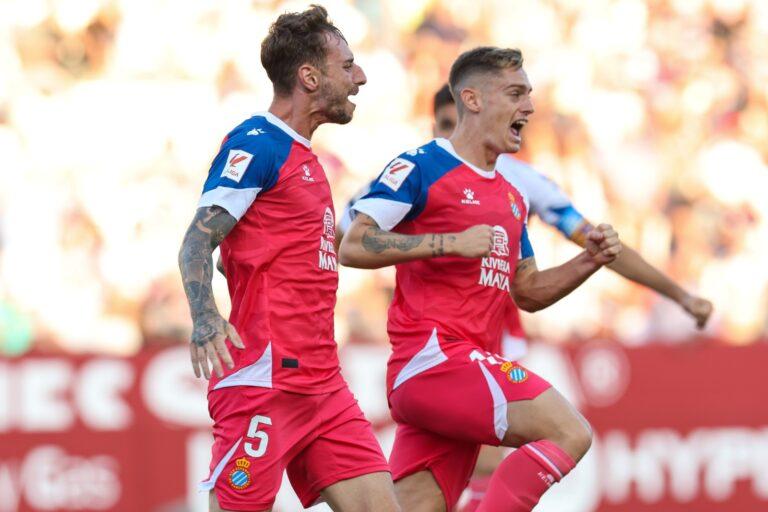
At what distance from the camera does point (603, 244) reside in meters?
5.73

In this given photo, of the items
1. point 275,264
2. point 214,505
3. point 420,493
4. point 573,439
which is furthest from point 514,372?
point 214,505

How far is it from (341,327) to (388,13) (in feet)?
9.51

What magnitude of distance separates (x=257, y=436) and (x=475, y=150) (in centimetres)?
163

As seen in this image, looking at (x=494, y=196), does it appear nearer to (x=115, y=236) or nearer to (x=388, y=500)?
(x=388, y=500)

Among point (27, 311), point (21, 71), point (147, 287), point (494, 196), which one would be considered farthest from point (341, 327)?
point (494, 196)

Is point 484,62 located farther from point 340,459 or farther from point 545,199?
point 340,459

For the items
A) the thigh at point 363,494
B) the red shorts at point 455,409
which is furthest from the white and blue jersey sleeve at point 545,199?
the thigh at point 363,494

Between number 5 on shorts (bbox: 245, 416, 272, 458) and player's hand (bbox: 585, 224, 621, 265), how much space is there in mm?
1575

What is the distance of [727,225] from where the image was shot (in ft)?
39.3

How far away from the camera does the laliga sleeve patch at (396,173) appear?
570 cm

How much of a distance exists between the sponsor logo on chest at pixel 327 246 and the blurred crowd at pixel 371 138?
5.05 metres

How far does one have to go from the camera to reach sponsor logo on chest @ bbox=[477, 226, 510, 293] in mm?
5828

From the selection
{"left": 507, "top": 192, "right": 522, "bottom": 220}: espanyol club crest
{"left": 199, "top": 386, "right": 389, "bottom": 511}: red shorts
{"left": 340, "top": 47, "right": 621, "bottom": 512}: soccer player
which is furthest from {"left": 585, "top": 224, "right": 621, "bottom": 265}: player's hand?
{"left": 199, "top": 386, "right": 389, "bottom": 511}: red shorts

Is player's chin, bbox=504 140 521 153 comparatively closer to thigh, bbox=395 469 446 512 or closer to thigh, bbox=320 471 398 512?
thigh, bbox=395 469 446 512
